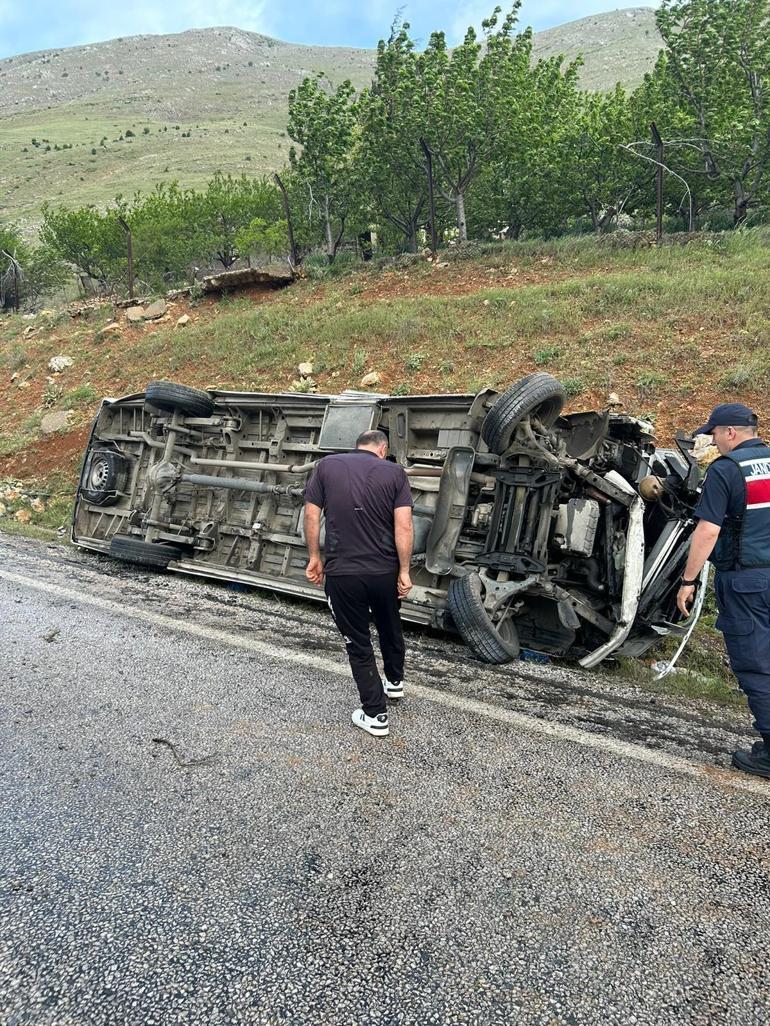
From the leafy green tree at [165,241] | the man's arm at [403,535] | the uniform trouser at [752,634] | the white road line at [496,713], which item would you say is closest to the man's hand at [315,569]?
the man's arm at [403,535]

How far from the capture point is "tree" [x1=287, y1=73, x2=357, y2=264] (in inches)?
815

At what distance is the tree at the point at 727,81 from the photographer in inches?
658

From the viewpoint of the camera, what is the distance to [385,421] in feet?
19.5

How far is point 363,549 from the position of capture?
3.27m

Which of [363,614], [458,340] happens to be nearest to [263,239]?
[458,340]

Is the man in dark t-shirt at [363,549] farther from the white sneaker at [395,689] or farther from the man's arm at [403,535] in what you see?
the white sneaker at [395,689]

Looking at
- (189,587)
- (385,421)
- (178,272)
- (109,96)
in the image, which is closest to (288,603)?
(189,587)

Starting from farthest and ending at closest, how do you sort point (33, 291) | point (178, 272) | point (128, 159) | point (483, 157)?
1. point (128, 159)
2. point (33, 291)
3. point (178, 272)
4. point (483, 157)

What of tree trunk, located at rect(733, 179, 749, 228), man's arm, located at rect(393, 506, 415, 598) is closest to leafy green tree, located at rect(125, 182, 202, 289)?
tree trunk, located at rect(733, 179, 749, 228)

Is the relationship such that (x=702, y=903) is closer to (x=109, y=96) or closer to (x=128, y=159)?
(x=128, y=159)

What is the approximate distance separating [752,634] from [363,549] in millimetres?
1991

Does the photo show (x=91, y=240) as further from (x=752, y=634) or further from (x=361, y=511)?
(x=752, y=634)

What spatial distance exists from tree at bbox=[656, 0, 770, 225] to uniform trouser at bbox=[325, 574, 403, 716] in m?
19.4

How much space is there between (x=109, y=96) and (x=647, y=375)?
131915 mm
